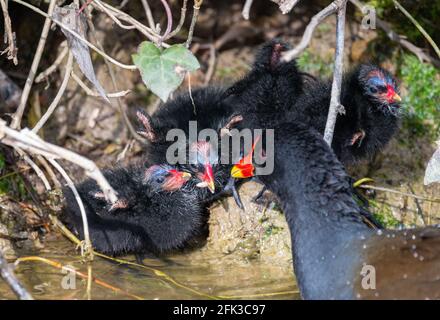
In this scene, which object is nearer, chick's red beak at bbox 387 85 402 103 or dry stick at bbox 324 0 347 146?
dry stick at bbox 324 0 347 146

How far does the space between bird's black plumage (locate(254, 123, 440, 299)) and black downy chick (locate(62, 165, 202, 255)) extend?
90 cm

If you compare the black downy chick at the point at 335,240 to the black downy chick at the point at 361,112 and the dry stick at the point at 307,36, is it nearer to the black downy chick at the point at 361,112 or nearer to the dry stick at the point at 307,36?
the dry stick at the point at 307,36

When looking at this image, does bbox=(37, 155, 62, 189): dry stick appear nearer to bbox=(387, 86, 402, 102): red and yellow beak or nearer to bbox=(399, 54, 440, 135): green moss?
bbox=(387, 86, 402, 102): red and yellow beak

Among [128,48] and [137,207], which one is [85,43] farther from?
[128,48]

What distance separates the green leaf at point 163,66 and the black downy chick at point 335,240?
0.64 metres

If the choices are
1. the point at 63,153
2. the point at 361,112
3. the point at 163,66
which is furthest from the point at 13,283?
the point at 361,112

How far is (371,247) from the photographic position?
4023 millimetres

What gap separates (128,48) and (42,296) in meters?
2.74

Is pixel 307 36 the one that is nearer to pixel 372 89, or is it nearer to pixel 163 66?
pixel 163 66

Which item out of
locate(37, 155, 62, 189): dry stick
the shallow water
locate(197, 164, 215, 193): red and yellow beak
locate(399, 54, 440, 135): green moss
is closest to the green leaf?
locate(197, 164, 215, 193): red and yellow beak

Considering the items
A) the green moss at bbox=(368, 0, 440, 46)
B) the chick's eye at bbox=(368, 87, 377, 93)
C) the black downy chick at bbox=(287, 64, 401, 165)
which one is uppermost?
the green moss at bbox=(368, 0, 440, 46)

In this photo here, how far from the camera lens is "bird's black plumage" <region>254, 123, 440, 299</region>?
12.6ft

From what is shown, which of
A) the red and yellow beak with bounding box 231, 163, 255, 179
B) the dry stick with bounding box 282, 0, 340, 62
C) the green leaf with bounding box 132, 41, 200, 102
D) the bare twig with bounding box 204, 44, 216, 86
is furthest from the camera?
the bare twig with bounding box 204, 44, 216, 86
